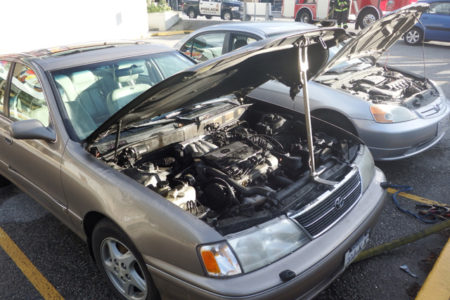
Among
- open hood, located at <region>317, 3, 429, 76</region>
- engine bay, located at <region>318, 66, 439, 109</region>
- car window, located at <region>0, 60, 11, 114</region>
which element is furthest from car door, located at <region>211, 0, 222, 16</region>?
car window, located at <region>0, 60, 11, 114</region>

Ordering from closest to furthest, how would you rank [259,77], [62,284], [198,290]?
[198,290] < [62,284] < [259,77]

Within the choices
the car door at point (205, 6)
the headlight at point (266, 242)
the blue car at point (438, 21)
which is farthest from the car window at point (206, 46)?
the car door at point (205, 6)

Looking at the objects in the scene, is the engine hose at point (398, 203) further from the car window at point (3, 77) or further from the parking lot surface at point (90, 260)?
the car window at point (3, 77)

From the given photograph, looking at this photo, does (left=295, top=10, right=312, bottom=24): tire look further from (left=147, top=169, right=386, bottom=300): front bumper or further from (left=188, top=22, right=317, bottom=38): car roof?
(left=147, top=169, right=386, bottom=300): front bumper

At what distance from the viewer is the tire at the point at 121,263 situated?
6.55ft

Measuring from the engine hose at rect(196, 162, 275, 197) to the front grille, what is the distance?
26 centimetres

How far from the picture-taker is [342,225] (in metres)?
2.08

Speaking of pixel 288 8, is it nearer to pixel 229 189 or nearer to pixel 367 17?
pixel 367 17

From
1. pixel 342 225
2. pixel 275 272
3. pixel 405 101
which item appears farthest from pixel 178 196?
pixel 405 101

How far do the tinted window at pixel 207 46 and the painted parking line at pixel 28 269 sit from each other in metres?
3.49

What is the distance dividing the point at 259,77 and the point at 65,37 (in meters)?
12.5

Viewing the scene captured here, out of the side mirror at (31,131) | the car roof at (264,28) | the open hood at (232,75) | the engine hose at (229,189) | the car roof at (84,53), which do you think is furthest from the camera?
the car roof at (264,28)

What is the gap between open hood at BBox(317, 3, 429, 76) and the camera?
10.5 ft

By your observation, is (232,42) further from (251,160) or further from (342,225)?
(342,225)
